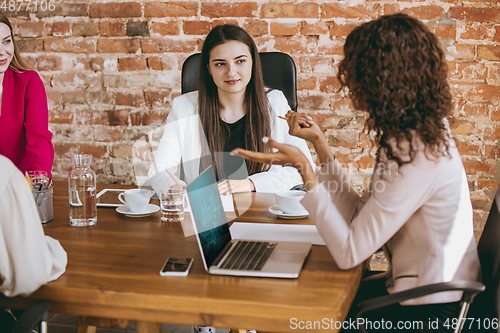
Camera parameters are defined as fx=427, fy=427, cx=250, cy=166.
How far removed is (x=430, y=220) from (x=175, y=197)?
670 millimetres

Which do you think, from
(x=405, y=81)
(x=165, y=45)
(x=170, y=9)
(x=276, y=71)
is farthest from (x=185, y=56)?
(x=405, y=81)

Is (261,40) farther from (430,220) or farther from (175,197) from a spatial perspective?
(430,220)

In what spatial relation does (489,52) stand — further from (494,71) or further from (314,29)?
(314,29)

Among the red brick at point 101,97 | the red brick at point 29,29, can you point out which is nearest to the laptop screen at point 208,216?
the red brick at point 101,97

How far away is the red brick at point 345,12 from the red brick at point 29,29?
1602 millimetres

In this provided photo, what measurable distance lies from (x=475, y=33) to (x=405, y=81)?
61.1 inches

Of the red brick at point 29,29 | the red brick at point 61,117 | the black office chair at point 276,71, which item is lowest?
the red brick at point 61,117

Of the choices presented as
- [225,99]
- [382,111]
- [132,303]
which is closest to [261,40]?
[225,99]

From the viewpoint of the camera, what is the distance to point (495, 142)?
2.20 meters

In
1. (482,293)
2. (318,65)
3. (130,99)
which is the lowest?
(482,293)

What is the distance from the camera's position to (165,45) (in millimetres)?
2352

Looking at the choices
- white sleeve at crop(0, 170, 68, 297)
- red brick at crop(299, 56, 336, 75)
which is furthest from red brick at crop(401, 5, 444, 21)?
white sleeve at crop(0, 170, 68, 297)

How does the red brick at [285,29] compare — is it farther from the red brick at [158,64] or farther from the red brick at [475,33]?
the red brick at [475,33]

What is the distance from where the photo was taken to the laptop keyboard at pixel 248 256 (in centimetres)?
→ 86
